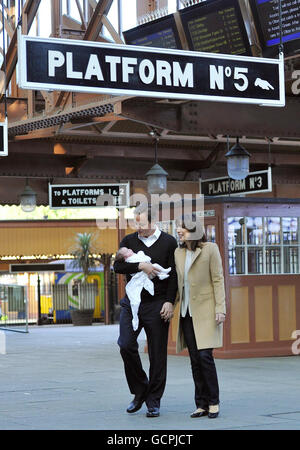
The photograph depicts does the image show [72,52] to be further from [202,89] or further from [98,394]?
[98,394]

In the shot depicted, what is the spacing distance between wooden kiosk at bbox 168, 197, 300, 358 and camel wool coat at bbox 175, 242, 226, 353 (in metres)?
5.21

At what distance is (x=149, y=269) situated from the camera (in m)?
8.23

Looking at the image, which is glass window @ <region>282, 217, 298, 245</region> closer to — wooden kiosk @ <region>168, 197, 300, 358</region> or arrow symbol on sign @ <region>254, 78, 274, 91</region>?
wooden kiosk @ <region>168, 197, 300, 358</region>

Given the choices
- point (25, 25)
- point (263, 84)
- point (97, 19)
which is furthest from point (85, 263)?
point (263, 84)

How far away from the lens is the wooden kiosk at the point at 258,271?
13.6m

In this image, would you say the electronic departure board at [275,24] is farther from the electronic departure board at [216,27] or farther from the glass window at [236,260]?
the glass window at [236,260]

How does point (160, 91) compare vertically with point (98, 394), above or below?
above

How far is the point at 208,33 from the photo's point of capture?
1220 cm

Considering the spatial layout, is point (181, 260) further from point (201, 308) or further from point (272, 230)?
point (272, 230)

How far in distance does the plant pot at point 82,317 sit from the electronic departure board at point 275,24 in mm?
16157

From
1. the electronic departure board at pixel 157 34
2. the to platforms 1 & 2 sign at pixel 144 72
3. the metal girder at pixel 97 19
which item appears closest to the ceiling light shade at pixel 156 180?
the electronic departure board at pixel 157 34

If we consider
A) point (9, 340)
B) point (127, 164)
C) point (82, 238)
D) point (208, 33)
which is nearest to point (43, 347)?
point (9, 340)

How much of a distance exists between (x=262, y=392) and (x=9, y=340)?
33.8 ft

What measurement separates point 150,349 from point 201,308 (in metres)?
0.60
